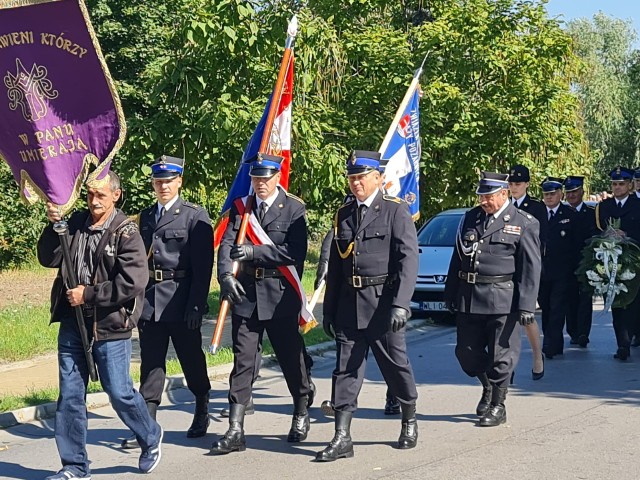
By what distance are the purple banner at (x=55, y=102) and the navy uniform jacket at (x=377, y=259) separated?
1.95 meters

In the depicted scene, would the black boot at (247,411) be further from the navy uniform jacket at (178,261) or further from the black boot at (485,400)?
the black boot at (485,400)

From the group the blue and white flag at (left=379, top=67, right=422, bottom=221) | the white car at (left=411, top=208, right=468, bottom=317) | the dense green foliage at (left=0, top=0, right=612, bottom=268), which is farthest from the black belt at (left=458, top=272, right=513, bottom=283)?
the white car at (left=411, top=208, right=468, bottom=317)

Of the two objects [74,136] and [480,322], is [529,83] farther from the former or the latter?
[74,136]

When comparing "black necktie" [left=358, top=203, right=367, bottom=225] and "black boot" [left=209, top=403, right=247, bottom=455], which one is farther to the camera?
"black necktie" [left=358, top=203, right=367, bottom=225]

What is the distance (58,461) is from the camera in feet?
23.0

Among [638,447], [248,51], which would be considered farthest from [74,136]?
[248,51]

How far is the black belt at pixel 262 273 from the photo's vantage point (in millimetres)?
7359

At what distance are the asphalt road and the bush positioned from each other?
1159 centimetres

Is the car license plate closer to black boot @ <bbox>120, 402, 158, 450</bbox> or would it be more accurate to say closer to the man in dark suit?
the man in dark suit

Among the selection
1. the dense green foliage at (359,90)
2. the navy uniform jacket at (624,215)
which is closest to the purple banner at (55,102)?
the dense green foliage at (359,90)

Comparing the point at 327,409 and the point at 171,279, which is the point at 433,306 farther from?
the point at 171,279

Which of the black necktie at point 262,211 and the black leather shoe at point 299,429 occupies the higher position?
the black necktie at point 262,211

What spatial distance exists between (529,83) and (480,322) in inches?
358

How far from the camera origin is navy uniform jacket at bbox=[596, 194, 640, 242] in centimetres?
1120
